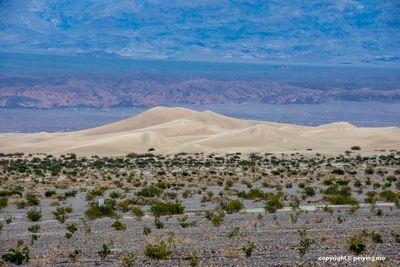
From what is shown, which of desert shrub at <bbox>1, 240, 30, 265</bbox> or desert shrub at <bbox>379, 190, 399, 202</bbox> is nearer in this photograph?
desert shrub at <bbox>1, 240, 30, 265</bbox>

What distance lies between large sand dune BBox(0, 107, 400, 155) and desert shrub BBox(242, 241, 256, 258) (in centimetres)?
4348

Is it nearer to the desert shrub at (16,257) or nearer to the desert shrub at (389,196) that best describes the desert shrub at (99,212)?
the desert shrub at (16,257)

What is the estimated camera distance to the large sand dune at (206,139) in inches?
2520

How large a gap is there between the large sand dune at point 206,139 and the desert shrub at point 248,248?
4348 cm

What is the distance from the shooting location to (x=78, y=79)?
173 m

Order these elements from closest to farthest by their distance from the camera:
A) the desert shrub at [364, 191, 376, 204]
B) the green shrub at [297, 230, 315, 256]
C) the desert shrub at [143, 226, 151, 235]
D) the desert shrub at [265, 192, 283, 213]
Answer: the green shrub at [297, 230, 315, 256], the desert shrub at [143, 226, 151, 235], the desert shrub at [265, 192, 283, 213], the desert shrub at [364, 191, 376, 204]

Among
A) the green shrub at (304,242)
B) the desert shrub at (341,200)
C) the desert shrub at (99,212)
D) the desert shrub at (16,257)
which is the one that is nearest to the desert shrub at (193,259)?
the green shrub at (304,242)

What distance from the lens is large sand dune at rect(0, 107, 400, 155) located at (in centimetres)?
6400

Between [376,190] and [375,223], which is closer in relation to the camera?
[375,223]

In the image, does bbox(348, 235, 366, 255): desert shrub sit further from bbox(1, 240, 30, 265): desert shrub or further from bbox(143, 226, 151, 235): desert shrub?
bbox(1, 240, 30, 265): desert shrub

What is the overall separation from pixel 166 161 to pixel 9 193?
70.1 ft

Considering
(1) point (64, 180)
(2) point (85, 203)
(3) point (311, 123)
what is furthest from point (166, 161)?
(3) point (311, 123)

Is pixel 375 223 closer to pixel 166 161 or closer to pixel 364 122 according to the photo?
pixel 166 161

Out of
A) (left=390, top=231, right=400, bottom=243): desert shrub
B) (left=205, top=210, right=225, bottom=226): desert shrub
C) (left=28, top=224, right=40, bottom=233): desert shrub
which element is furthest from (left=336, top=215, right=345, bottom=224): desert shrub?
(left=28, top=224, right=40, bottom=233): desert shrub
